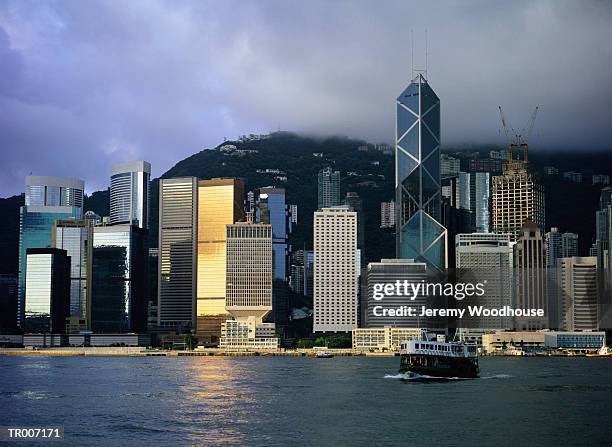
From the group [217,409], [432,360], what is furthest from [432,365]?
[217,409]

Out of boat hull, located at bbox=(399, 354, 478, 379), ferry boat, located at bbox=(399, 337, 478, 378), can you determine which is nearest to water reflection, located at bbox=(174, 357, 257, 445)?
boat hull, located at bbox=(399, 354, 478, 379)

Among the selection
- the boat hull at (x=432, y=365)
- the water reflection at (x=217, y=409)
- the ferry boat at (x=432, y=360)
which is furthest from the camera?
the boat hull at (x=432, y=365)

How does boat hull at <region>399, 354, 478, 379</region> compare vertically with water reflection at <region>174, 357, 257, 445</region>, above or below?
above

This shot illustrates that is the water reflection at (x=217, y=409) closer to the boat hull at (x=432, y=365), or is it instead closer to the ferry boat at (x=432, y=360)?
the boat hull at (x=432, y=365)

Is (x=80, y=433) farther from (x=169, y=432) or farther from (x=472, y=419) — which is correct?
(x=472, y=419)

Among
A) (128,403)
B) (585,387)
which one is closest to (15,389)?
(128,403)

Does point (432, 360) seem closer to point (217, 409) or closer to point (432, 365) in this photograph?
point (432, 365)

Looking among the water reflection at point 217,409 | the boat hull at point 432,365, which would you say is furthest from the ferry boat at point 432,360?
the water reflection at point 217,409

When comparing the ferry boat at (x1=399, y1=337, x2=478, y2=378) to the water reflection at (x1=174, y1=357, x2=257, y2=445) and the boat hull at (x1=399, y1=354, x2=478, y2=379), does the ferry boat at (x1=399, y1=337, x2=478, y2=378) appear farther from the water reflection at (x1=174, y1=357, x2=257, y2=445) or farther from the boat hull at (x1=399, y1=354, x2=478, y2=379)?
the water reflection at (x1=174, y1=357, x2=257, y2=445)

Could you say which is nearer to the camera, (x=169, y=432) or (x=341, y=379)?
(x=169, y=432)

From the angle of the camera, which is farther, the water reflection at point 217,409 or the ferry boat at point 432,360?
the ferry boat at point 432,360

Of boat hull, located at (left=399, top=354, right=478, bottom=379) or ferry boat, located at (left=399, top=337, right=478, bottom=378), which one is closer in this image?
ferry boat, located at (left=399, top=337, right=478, bottom=378)
